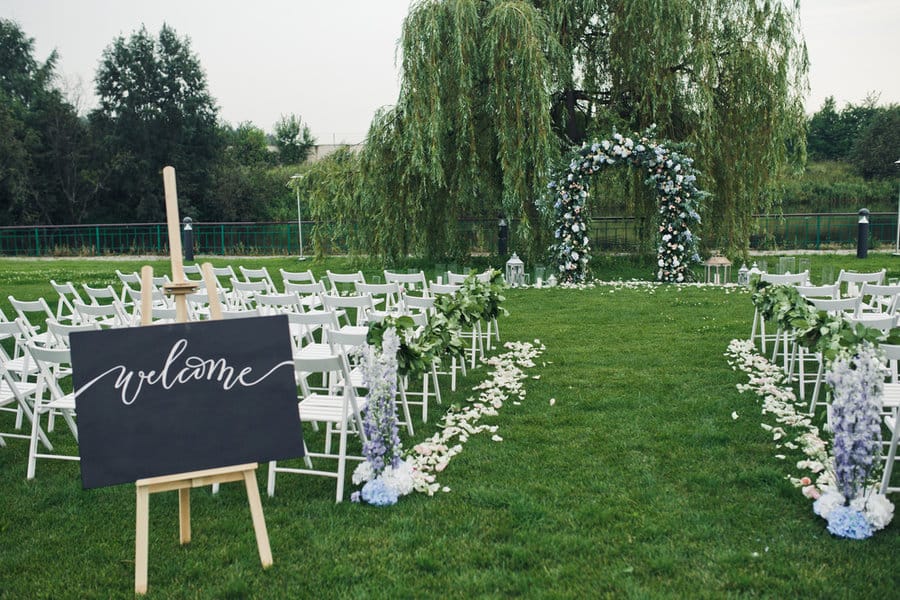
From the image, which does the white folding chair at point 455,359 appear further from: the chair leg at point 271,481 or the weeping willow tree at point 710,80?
the weeping willow tree at point 710,80

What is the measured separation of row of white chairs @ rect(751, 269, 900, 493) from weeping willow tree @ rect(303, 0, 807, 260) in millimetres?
6047

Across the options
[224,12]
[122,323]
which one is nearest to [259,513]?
[122,323]

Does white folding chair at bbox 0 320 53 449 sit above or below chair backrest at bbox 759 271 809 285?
below

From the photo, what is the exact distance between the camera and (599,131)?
48.2ft

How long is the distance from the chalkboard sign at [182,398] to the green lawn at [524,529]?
0.53 meters

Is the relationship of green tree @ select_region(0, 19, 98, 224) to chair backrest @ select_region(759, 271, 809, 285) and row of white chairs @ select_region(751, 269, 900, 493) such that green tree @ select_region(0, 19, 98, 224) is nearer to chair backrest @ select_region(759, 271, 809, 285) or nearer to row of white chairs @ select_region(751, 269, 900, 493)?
chair backrest @ select_region(759, 271, 809, 285)

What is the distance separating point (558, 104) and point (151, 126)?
2532cm

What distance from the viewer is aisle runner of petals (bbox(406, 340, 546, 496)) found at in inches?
175

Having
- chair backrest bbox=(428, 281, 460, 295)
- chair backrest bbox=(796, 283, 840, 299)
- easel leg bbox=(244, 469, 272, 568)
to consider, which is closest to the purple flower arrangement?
easel leg bbox=(244, 469, 272, 568)

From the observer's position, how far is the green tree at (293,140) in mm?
44219

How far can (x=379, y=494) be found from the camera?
4016 millimetres

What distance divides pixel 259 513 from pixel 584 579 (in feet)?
4.81

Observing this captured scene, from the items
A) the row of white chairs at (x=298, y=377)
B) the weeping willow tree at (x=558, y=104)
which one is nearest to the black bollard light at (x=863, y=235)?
the weeping willow tree at (x=558, y=104)

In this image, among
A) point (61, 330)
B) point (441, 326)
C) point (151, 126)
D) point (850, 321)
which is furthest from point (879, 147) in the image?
point (61, 330)
